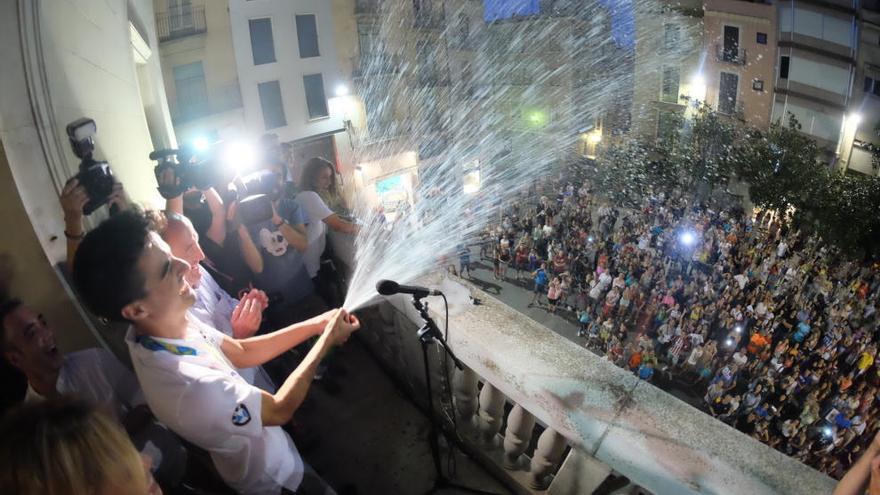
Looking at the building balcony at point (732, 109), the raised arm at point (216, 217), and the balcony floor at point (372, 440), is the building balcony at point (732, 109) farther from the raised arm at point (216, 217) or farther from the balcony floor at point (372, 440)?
the raised arm at point (216, 217)

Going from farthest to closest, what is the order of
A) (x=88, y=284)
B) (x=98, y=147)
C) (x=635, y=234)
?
(x=635, y=234), (x=98, y=147), (x=88, y=284)

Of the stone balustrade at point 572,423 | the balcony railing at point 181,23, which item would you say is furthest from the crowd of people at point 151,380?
the balcony railing at point 181,23

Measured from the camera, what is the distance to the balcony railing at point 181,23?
3136 millimetres

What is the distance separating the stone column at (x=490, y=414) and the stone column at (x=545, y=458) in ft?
0.86

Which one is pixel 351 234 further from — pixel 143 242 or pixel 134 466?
pixel 134 466

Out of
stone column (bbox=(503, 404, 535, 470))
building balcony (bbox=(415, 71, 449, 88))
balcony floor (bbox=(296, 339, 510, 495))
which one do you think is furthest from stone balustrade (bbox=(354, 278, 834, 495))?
building balcony (bbox=(415, 71, 449, 88))

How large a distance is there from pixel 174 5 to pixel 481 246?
12930mm

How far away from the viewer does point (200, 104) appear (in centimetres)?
333

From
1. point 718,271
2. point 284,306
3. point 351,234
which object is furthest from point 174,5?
point 718,271

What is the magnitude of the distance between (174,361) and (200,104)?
263cm

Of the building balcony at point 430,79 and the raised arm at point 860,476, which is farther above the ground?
the building balcony at point 430,79

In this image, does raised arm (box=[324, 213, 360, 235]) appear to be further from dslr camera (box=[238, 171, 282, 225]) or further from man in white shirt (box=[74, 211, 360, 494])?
man in white shirt (box=[74, 211, 360, 494])

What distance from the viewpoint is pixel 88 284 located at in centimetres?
132

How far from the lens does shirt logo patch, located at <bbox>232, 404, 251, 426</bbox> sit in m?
1.39
